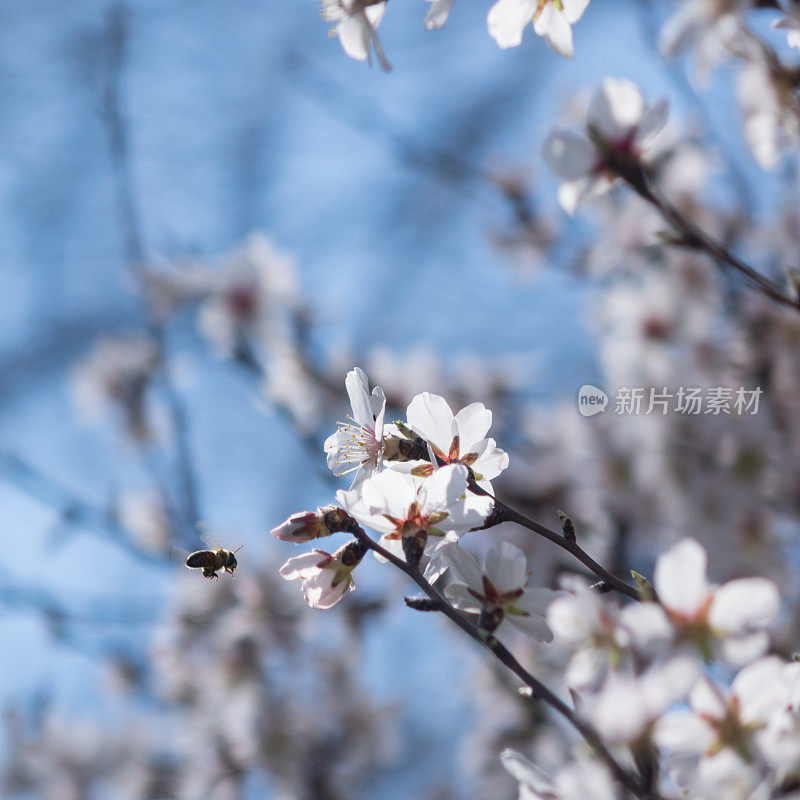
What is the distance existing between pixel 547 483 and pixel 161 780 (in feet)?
6.60

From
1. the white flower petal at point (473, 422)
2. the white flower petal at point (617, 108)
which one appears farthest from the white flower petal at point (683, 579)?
the white flower petal at point (617, 108)

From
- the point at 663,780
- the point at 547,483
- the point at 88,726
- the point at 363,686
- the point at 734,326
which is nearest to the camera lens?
the point at 663,780

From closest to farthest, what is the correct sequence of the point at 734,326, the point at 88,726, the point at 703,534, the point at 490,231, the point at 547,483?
the point at 703,534 < the point at 734,326 < the point at 547,483 < the point at 490,231 < the point at 88,726

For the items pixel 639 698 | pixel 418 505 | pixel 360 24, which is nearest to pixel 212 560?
pixel 418 505

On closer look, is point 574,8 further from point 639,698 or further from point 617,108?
point 639,698

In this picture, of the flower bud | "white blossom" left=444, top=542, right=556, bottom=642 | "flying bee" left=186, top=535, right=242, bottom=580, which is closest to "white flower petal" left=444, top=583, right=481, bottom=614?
"white blossom" left=444, top=542, right=556, bottom=642

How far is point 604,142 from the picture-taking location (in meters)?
0.89

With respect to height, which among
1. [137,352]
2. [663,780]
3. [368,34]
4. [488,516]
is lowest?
[137,352]

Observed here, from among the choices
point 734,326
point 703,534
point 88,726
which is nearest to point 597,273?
point 734,326

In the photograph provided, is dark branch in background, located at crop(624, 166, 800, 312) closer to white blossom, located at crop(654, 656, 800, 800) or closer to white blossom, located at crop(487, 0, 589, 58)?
white blossom, located at crop(487, 0, 589, 58)

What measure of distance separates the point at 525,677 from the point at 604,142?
643 mm

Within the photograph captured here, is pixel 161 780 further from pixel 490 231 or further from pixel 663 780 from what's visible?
pixel 663 780

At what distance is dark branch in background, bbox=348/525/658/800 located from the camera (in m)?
0.54

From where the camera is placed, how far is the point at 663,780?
56 cm
